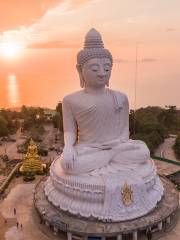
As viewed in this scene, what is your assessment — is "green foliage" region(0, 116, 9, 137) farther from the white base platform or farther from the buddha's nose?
the buddha's nose

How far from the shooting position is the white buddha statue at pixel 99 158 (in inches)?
454

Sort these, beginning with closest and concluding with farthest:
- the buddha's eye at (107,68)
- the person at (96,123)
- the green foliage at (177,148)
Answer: the person at (96,123)
the buddha's eye at (107,68)
the green foliage at (177,148)

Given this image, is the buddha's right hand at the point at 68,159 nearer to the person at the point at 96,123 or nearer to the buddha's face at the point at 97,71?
the person at the point at 96,123

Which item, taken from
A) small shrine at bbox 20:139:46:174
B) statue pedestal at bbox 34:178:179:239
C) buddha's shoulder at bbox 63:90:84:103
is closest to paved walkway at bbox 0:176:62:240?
statue pedestal at bbox 34:178:179:239

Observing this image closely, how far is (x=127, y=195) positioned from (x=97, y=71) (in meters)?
4.09

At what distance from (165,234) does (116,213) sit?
5.63 ft

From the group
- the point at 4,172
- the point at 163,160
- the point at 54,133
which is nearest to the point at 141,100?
the point at 54,133

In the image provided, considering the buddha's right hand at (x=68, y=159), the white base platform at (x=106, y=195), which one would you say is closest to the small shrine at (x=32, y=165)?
the white base platform at (x=106, y=195)

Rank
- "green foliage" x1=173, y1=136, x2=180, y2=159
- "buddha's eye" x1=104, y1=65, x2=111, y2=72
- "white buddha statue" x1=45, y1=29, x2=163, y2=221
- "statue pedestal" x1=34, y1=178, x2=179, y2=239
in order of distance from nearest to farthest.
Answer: "statue pedestal" x1=34, y1=178, x2=179, y2=239, "white buddha statue" x1=45, y1=29, x2=163, y2=221, "buddha's eye" x1=104, y1=65, x2=111, y2=72, "green foliage" x1=173, y1=136, x2=180, y2=159

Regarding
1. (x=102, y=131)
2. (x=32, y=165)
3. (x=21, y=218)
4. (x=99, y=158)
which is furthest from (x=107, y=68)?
(x=32, y=165)

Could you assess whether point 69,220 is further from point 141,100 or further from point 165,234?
point 141,100

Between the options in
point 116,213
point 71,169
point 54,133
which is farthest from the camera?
point 54,133

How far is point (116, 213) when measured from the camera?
446 inches

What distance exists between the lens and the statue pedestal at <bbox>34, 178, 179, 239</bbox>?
10.9m
